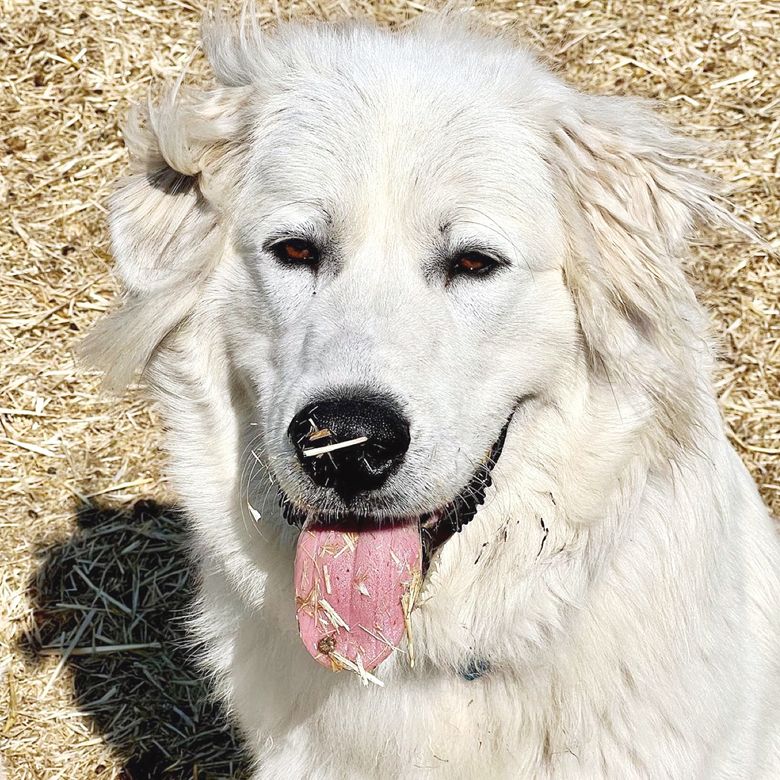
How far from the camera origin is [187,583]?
482 cm

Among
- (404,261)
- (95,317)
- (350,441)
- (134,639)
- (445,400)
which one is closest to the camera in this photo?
(350,441)

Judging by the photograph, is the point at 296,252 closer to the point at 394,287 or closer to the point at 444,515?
the point at 394,287

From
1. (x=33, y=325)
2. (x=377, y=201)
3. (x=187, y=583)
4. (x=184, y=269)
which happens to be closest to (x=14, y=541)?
(x=187, y=583)

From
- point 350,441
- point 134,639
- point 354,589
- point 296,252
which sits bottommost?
point 134,639

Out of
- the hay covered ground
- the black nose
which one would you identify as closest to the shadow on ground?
the hay covered ground

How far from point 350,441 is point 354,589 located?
409 millimetres

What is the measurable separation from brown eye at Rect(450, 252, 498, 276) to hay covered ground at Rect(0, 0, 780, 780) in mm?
928

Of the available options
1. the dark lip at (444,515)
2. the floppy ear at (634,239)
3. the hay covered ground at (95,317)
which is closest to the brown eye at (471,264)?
the floppy ear at (634,239)

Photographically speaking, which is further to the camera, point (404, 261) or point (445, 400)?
point (404, 261)

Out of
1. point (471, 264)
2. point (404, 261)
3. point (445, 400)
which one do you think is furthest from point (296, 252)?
point (445, 400)

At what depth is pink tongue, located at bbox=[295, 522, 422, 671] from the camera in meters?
2.74

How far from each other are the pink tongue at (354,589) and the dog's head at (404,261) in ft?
0.21

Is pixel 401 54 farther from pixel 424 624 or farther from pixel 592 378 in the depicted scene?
pixel 424 624

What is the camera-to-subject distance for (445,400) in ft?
8.67
